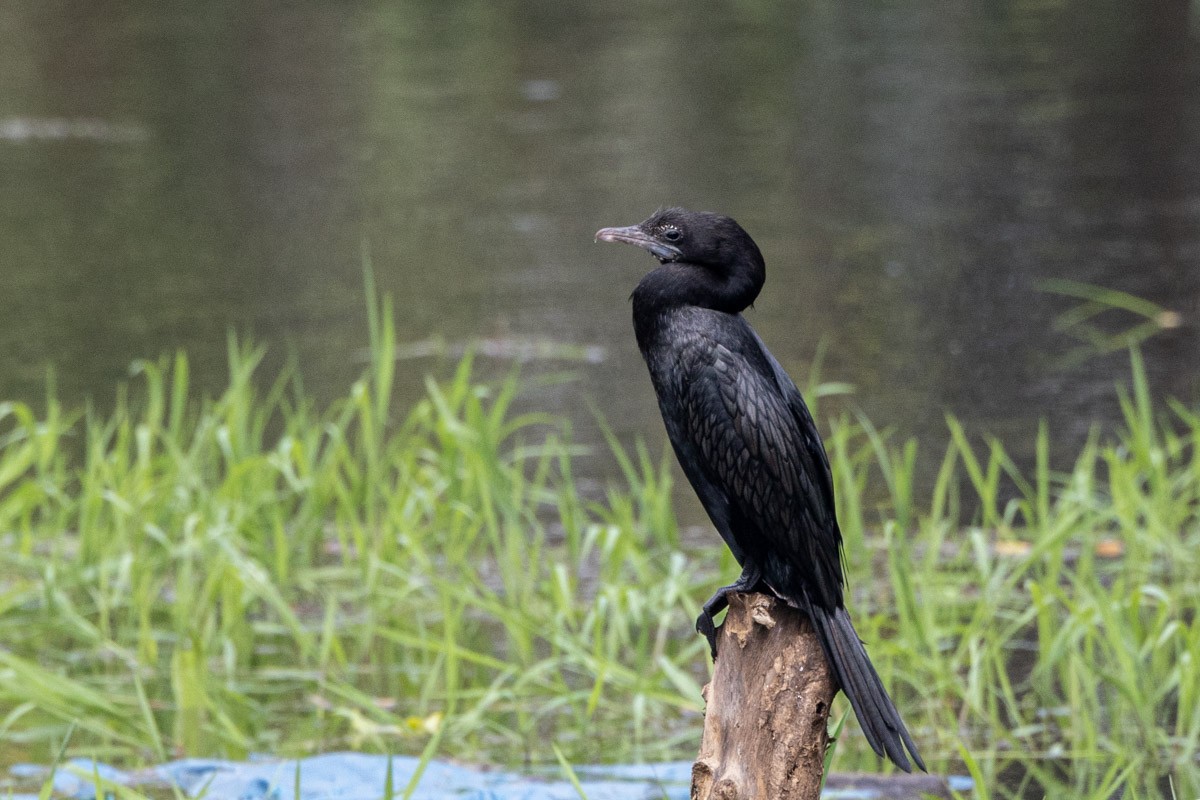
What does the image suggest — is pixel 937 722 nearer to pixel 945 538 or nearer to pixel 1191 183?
pixel 945 538

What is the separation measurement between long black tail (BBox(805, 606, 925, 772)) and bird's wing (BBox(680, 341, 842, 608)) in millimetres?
57

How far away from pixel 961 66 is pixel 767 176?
3.55 metres

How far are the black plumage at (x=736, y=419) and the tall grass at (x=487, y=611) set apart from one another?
102 cm

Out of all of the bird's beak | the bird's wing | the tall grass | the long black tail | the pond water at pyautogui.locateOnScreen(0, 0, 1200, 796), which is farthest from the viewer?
the pond water at pyautogui.locateOnScreen(0, 0, 1200, 796)

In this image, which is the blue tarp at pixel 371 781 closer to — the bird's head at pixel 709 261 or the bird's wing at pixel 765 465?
the bird's wing at pixel 765 465

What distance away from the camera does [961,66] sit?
13289 millimetres

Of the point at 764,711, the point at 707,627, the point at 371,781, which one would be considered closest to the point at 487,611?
the point at 371,781

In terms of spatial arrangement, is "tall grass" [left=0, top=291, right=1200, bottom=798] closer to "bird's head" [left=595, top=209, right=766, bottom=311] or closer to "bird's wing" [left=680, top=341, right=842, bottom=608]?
"bird's wing" [left=680, top=341, right=842, bottom=608]

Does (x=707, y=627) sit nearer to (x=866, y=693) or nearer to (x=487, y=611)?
(x=866, y=693)

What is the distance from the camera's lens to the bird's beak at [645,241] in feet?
9.98

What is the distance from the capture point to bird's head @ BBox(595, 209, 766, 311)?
2992mm

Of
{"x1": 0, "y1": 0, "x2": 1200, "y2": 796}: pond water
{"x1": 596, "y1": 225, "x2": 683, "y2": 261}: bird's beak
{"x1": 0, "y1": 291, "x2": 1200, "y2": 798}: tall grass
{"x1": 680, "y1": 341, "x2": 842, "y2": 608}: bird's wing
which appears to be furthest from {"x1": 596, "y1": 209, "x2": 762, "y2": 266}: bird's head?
{"x1": 0, "y1": 0, "x2": 1200, "y2": 796}: pond water

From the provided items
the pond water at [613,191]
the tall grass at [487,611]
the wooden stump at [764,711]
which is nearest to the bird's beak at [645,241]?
the wooden stump at [764,711]

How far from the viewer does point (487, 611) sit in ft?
15.8
